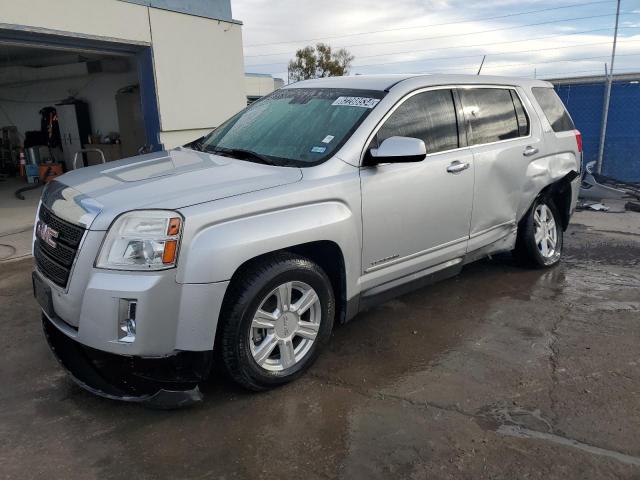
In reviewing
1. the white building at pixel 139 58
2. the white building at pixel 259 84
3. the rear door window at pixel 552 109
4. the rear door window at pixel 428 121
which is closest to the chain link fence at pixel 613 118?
the rear door window at pixel 552 109

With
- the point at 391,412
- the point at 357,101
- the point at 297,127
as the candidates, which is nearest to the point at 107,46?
the point at 297,127

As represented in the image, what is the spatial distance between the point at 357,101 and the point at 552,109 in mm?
2623

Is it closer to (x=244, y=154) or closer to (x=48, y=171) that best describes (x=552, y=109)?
(x=244, y=154)

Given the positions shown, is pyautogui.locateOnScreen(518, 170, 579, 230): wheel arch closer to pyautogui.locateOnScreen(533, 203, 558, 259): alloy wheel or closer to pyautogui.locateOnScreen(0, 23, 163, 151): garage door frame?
pyautogui.locateOnScreen(533, 203, 558, 259): alloy wheel

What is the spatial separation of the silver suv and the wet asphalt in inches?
9.3

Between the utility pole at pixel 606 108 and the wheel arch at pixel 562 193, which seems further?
the utility pole at pixel 606 108

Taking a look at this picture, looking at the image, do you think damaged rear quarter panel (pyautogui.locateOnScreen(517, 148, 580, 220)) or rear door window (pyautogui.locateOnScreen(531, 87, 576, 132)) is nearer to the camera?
damaged rear quarter panel (pyautogui.locateOnScreen(517, 148, 580, 220))

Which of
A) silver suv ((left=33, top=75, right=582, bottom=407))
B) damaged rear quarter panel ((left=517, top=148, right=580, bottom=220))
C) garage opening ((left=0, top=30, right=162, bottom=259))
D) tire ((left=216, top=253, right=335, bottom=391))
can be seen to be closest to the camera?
silver suv ((left=33, top=75, right=582, bottom=407))

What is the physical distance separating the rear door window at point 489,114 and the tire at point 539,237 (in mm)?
815

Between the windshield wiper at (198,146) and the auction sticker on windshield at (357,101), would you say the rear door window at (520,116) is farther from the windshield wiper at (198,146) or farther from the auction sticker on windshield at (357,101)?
the windshield wiper at (198,146)

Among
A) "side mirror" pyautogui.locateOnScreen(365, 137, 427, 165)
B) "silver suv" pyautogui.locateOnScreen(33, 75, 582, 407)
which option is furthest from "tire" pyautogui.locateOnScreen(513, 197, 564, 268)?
"side mirror" pyautogui.locateOnScreen(365, 137, 427, 165)

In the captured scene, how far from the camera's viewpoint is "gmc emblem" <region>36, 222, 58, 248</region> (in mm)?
3067

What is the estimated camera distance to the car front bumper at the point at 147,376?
112 inches

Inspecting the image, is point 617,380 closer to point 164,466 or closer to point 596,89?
point 164,466
